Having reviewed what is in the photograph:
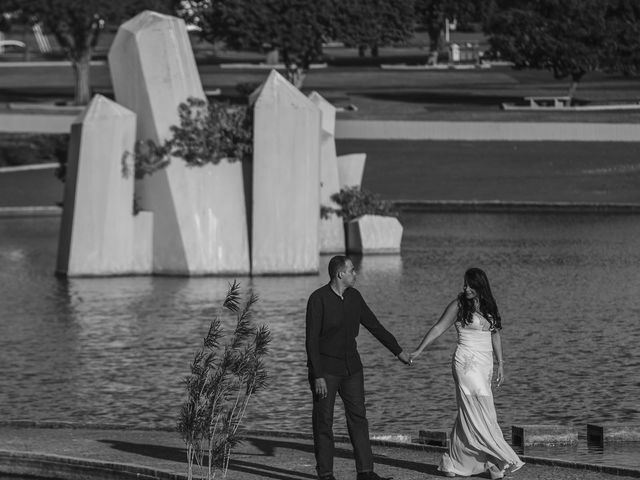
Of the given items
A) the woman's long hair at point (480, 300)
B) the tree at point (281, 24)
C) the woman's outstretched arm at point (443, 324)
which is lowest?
the woman's outstretched arm at point (443, 324)

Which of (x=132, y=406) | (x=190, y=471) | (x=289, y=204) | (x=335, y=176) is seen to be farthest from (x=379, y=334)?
(x=335, y=176)

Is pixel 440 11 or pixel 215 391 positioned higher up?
pixel 440 11

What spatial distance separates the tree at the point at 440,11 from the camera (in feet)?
348

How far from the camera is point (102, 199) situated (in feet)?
93.1

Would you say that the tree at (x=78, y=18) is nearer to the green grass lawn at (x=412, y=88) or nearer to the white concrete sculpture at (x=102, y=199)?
the green grass lawn at (x=412, y=88)

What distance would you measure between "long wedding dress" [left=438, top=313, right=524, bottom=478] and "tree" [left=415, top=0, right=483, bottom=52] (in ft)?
301

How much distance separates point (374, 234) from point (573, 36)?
3599 cm

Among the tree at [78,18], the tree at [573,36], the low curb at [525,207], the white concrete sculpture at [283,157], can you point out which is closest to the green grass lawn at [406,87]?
the tree at [573,36]

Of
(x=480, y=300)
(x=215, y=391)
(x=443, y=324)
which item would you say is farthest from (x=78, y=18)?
(x=215, y=391)

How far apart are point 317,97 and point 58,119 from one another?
2903 cm

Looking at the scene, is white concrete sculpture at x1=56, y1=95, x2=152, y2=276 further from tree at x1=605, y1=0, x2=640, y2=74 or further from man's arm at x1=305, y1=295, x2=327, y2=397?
tree at x1=605, y1=0, x2=640, y2=74

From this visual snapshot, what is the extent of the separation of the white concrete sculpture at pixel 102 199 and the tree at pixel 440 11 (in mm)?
76557

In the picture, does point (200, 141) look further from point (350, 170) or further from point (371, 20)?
point (371, 20)

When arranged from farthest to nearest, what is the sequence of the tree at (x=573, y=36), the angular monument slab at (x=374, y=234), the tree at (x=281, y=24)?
the tree at (x=281, y=24)
the tree at (x=573, y=36)
the angular monument slab at (x=374, y=234)
